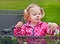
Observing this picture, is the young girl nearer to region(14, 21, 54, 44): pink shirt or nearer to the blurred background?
region(14, 21, 54, 44): pink shirt

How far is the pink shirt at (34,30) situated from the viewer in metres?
4.30

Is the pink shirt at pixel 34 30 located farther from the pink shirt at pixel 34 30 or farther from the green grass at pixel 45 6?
the green grass at pixel 45 6

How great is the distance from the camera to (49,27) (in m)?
4.42

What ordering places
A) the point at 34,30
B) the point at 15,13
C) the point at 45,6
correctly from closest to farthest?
the point at 34,30, the point at 15,13, the point at 45,6

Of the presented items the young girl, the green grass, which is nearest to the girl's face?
the young girl

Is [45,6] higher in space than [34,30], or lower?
higher

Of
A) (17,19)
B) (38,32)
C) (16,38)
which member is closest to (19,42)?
(16,38)

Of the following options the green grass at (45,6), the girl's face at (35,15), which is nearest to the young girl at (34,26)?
the girl's face at (35,15)

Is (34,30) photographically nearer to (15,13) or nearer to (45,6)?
(15,13)

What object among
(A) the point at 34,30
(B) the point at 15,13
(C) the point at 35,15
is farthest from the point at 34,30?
(B) the point at 15,13

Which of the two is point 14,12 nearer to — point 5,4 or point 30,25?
point 30,25

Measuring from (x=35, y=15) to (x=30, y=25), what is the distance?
0.14 metres

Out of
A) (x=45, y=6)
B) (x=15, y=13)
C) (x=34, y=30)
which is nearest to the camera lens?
(x=34, y=30)

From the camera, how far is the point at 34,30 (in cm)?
435
